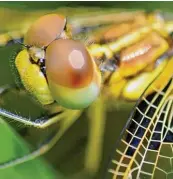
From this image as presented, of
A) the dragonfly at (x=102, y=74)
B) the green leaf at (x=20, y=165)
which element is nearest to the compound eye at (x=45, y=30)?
the dragonfly at (x=102, y=74)

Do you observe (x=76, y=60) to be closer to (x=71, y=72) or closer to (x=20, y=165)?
(x=71, y=72)

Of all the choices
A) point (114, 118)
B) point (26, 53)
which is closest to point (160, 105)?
point (114, 118)

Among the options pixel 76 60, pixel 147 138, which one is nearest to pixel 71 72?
pixel 76 60

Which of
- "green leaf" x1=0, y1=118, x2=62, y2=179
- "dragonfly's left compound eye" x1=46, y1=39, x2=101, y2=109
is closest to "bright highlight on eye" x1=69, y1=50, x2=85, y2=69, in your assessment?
"dragonfly's left compound eye" x1=46, y1=39, x2=101, y2=109

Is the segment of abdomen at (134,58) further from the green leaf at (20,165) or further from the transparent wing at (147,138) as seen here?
the green leaf at (20,165)

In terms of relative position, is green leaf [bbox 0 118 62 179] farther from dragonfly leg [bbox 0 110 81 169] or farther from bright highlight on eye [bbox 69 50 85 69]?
bright highlight on eye [bbox 69 50 85 69]

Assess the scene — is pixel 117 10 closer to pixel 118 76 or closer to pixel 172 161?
pixel 118 76

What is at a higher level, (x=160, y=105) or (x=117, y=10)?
(x=117, y=10)
